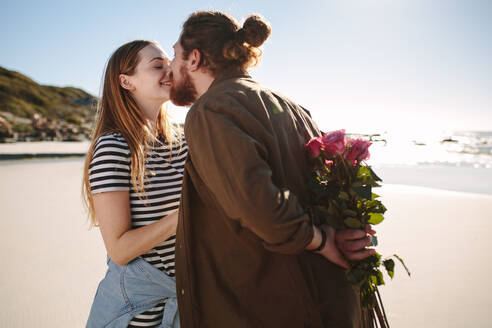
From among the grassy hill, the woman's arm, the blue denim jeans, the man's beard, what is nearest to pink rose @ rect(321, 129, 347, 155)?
the man's beard

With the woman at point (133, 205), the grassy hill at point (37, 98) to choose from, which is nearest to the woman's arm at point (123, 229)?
the woman at point (133, 205)

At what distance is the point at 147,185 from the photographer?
1.88m

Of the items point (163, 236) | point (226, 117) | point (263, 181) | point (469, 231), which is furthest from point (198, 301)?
point (469, 231)

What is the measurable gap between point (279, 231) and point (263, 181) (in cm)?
19

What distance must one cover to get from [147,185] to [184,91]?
1.84ft

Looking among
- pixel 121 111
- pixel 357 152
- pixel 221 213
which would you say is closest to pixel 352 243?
pixel 357 152

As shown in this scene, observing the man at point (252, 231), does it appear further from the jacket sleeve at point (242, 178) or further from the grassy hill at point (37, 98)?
the grassy hill at point (37, 98)

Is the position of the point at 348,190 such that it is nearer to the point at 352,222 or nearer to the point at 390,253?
the point at 352,222

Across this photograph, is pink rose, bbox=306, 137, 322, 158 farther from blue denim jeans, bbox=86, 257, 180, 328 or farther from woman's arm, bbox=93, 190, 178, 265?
blue denim jeans, bbox=86, 257, 180, 328

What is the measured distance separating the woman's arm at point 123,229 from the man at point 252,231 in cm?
36

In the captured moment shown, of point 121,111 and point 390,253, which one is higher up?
point 121,111

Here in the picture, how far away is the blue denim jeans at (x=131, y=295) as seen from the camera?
5.66ft

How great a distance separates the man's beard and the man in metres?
0.23

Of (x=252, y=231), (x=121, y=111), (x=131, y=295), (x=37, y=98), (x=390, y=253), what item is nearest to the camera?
(x=252, y=231)
